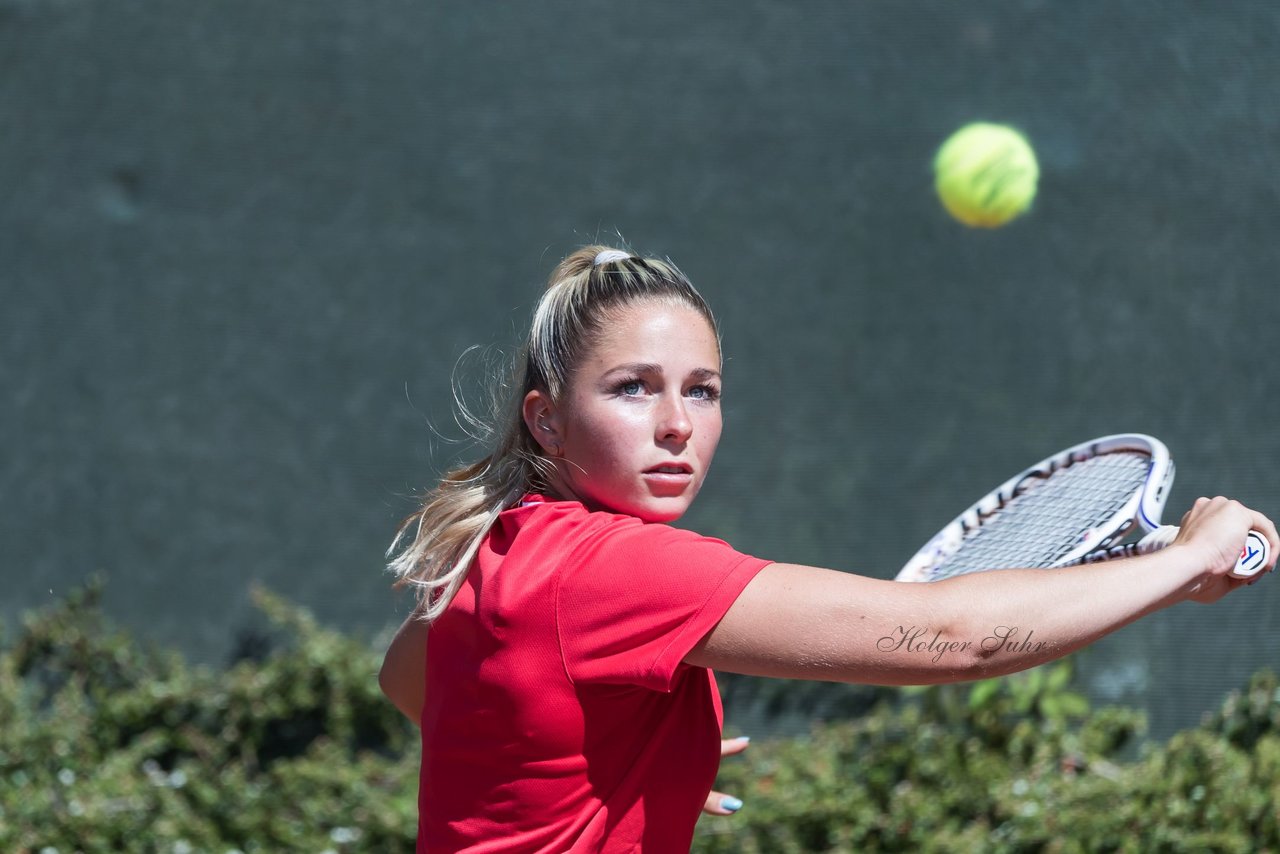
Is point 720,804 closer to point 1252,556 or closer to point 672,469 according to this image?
point 672,469

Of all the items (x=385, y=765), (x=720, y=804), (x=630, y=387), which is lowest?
(x=720, y=804)

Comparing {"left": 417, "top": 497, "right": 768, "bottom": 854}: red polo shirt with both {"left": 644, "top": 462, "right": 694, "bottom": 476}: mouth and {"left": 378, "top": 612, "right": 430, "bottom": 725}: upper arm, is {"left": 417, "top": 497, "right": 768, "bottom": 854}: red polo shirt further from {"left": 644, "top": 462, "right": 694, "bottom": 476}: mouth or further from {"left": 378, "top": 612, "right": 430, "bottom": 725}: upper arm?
{"left": 378, "top": 612, "right": 430, "bottom": 725}: upper arm

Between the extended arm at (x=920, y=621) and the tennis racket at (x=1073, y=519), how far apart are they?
30cm

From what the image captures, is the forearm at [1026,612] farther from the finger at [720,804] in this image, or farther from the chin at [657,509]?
the finger at [720,804]

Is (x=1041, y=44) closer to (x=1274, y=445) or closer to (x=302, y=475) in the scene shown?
(x=1274, y=445)

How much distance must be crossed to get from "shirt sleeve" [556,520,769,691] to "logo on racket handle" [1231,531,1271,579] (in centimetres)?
63

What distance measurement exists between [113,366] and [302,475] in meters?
0.79

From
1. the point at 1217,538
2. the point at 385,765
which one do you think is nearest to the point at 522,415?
the point at 1217,538

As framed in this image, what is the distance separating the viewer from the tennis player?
4.90 feet

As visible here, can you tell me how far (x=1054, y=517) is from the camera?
7.30ft

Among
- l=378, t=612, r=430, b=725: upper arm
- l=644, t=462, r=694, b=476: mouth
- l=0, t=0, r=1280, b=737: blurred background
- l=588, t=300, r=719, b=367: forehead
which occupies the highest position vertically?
l=0, t=0, r=1280, b=737: blurred background

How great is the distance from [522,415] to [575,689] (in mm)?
434

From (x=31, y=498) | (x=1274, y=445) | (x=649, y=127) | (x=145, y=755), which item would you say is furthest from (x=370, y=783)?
(x=1274, y=445)

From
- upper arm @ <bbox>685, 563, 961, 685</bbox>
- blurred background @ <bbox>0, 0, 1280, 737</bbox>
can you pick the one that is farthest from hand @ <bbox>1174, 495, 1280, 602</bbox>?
blurred background @ <bbox>0, 0, 1280, 737</bbox>
